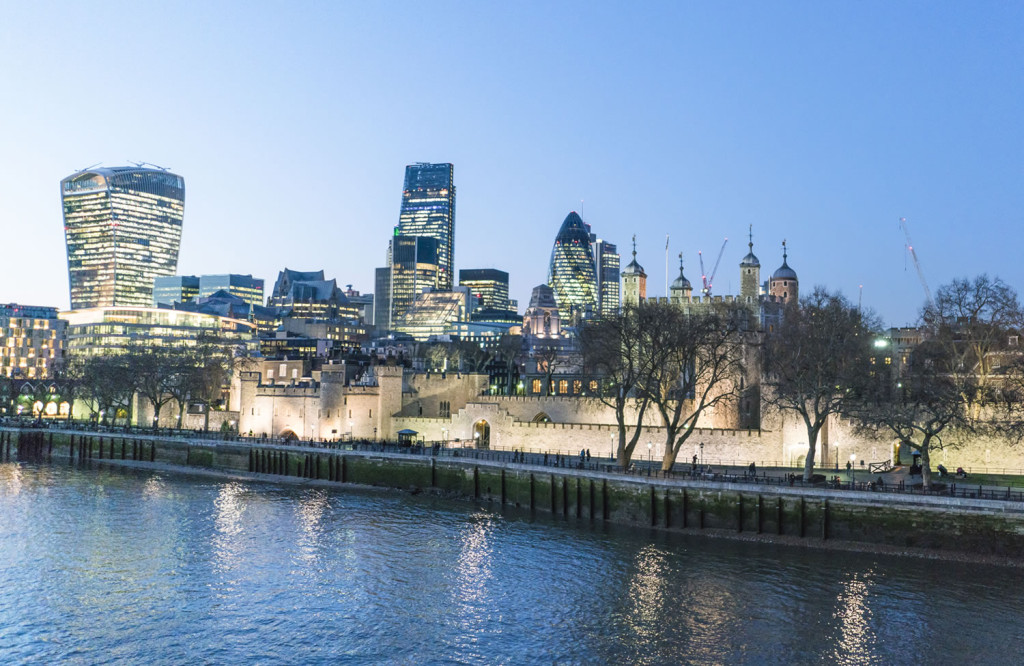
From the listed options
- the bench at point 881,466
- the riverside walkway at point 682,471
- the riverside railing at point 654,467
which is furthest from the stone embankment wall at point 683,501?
the bench at point 881,466

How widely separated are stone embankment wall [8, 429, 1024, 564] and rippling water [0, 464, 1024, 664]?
224 centimetres

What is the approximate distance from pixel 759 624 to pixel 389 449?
50.0 meters

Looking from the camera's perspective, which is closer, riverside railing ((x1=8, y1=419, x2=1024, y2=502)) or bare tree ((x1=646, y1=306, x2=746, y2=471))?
riverside railing ((x1=8, y1=419, x2=1024, y2=502))

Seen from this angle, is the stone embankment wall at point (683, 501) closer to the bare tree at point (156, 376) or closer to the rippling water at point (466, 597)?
the rippling water at point (466, 597)

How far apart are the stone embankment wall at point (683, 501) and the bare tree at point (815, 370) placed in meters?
6.07

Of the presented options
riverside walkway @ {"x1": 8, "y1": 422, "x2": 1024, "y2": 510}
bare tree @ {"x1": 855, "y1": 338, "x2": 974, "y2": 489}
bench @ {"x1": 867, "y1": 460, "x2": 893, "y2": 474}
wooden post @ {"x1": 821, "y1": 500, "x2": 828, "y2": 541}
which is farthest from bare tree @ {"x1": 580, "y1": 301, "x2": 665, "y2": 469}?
wooden post @ {"x1": 821, "y1": 500, "x2": 828, "y2": 541}

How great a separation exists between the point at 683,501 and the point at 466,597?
733 inches

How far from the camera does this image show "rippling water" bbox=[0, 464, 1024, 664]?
3378 cm

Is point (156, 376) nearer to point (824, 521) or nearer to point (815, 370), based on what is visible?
point (815, 370)

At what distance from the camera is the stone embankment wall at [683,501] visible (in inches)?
1818

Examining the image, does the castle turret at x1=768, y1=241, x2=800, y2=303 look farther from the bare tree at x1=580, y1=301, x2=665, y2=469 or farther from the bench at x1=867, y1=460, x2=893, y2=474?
the bench at x1=867, y1=460, x2=893, y2=474

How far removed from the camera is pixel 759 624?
3606cm

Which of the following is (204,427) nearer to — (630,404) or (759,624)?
(630,404)

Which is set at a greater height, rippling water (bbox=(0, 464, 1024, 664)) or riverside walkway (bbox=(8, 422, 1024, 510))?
riverside walkway (bbox=(8, 422, 1024, 510))
